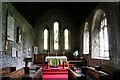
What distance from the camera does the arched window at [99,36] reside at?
9165 mm

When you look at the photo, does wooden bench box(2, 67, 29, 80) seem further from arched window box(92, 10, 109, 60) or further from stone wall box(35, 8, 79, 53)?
stone wall box(35, 8, 79, 53)

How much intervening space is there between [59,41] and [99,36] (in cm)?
604

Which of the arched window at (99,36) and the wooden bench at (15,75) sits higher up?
the arched window at (99,36)

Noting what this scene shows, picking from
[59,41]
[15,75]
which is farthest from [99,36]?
[59,41]

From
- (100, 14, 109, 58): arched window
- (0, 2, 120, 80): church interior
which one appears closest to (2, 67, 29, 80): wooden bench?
(0, 2, 120, 80): church interior

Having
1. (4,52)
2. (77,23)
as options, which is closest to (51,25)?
(77,23)

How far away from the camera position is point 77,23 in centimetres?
1582

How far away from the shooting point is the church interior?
677 centimetres

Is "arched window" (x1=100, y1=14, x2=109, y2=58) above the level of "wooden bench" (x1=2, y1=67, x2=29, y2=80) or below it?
above

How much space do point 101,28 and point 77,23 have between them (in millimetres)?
6148

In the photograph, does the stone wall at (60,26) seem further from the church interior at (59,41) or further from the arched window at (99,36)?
the arched window at (99,36)

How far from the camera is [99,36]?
33.3ft

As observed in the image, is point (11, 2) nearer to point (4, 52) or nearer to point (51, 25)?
point (4, 52)

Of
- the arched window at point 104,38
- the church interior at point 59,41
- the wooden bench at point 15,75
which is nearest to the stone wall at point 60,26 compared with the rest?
the church interior at point 59,41
